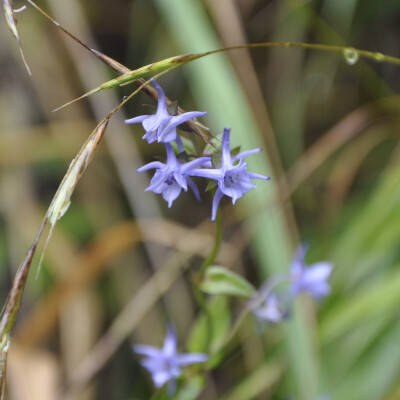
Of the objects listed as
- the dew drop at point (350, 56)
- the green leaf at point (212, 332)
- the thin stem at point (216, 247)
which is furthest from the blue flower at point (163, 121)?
the green leaf at point (212, 332)

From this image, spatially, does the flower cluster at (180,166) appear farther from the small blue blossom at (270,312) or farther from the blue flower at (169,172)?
the small blue blossom at (270,312)

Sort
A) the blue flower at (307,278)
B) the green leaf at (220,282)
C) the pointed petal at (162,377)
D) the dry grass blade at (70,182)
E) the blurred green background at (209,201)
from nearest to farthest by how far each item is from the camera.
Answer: the dry grass blade at (70,182) < the green leaf at (220,282) < the pointed petal at (162,377) < the blue flower at (307,278) < the blurred green background at (209,201)

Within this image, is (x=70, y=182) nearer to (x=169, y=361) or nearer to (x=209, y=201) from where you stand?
(x=169, y=361)

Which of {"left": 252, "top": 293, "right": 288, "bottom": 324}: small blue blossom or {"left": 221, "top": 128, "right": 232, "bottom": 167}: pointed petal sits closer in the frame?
{"left": 221, "top": 128, "right": 232, "bottom": 167}: pointed petal

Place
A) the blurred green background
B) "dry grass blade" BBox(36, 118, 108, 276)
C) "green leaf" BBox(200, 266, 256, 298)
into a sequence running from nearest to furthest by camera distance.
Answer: "dry grass blade" BBox(36, 118, 108, 276)
"green leaf" BBox(200, 266, 256, 298)
the blurred green background

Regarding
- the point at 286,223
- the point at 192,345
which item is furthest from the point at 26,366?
the point at 286,223

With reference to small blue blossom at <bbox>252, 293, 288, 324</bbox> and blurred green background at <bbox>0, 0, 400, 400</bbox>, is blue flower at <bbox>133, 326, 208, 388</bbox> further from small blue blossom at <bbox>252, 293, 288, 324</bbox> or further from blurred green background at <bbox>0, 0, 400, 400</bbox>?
blurred green background at <bbox>0, 0, 400, 400</bbox>

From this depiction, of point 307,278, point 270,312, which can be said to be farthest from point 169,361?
point 307,278

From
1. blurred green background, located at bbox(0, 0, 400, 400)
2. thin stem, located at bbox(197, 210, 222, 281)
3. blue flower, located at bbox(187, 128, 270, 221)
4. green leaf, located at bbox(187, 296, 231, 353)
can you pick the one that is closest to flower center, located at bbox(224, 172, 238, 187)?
blue flower, located at bbox(187, 128, 270, 221)
